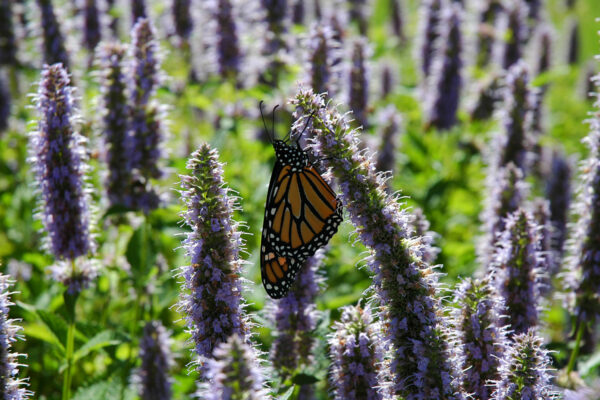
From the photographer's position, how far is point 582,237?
14.0 ft

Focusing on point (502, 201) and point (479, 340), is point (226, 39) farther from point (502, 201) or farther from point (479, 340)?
point (479, 340)

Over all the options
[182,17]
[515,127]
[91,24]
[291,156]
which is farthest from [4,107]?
[515,127]

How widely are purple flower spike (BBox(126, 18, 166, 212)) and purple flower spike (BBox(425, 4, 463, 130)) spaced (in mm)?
4811

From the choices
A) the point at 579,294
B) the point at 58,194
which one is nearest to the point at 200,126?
the point at 58,194

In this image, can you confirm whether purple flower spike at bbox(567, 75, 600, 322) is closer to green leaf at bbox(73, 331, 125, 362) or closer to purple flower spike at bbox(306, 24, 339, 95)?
purple flower spike at bbox(306, 24, 339, 95)

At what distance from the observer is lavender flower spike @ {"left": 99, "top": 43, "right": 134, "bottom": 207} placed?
19.0 feet

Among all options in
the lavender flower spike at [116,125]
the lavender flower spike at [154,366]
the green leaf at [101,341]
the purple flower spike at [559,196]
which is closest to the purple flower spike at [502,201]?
the purple flower spike at [559,196]

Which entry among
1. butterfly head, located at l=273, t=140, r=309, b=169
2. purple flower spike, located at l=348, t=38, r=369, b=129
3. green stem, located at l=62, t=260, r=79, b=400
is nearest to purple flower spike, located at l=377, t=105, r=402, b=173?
purple flower spike, located at l=348, t=38, r=369, b=129

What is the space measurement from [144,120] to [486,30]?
6953 mm

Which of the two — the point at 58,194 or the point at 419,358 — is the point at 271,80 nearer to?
the point at 58,194

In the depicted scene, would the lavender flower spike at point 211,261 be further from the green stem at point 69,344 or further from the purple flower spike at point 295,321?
the green stem at point 69,344

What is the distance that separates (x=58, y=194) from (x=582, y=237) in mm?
3922

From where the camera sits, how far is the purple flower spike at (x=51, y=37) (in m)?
7.12

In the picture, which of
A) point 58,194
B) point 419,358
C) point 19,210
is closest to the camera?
point 419,358
